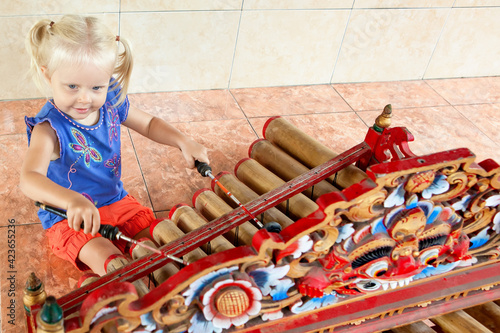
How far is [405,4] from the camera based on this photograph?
9.97 ft

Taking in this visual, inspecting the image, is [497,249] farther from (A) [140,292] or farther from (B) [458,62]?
(B) [458,62]

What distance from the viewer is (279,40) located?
9.48 feet

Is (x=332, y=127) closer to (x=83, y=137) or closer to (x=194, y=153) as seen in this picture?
(x=194, y=153)

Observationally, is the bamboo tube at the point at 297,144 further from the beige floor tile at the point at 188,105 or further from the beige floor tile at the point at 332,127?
the beige floor tile at the point at 188,105

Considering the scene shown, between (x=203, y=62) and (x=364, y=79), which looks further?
(x=364, y=79)

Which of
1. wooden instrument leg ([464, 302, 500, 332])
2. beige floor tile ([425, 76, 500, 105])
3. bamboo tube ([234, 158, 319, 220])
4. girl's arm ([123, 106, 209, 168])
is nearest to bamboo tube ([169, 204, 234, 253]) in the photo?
girl's arm ([123, 106, 209, 168])

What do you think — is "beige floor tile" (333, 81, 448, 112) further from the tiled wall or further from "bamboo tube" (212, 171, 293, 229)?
"bamboo tube" (212, 171, 293, 229)

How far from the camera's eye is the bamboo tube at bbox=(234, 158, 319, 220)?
1.66 meters

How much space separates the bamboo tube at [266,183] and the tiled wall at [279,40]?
949 millimetres

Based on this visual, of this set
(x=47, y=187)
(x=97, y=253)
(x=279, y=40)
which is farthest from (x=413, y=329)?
(x=279, y=40)

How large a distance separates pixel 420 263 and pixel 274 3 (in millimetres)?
1719

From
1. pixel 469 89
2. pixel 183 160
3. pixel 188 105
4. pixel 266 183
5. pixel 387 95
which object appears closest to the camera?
pixel 266 183

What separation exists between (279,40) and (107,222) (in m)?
1.50

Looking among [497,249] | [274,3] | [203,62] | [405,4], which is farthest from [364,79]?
[497,249]
